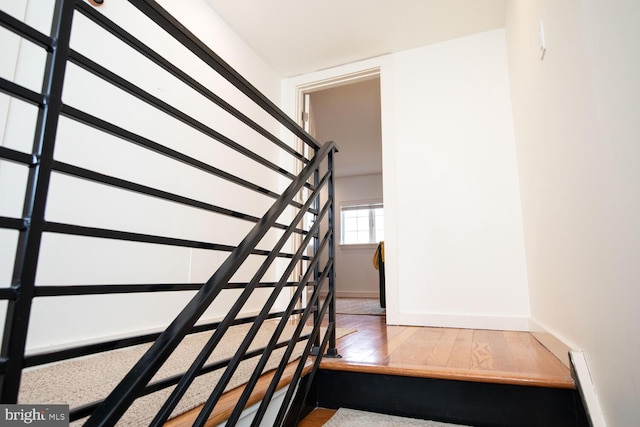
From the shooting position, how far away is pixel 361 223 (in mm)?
6906

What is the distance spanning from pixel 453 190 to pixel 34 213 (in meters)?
2.48

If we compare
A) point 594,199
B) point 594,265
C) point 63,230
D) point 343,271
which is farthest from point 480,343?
point 343,271

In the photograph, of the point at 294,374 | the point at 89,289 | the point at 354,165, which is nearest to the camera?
the point at 89,289

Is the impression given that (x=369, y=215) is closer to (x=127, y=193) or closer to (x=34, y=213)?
(x=127, y=193)

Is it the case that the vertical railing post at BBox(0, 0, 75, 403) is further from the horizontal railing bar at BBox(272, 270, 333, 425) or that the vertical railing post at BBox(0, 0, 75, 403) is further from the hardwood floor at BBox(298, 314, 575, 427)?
the hardwood floor at BBox(298, 314, 575, 427)

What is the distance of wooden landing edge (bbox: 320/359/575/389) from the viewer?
1.07 metres

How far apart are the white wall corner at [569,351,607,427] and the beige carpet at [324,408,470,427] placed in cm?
40

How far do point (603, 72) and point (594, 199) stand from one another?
33 centimetres

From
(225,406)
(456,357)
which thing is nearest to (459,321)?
(456,357)

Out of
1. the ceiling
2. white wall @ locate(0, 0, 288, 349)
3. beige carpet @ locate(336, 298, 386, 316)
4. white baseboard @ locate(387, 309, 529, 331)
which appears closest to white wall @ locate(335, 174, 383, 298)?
beige carpet @ locate(336, 298, 386, 316)

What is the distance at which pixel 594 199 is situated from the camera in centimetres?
93

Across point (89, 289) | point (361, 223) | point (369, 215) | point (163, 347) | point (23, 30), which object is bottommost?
point (163, 347)

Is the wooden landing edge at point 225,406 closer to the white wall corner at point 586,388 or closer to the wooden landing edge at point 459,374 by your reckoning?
the wooden landing edge at point 459,374

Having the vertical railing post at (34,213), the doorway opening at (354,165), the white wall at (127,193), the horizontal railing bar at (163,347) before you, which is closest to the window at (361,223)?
the doorway opening at (354,165)
